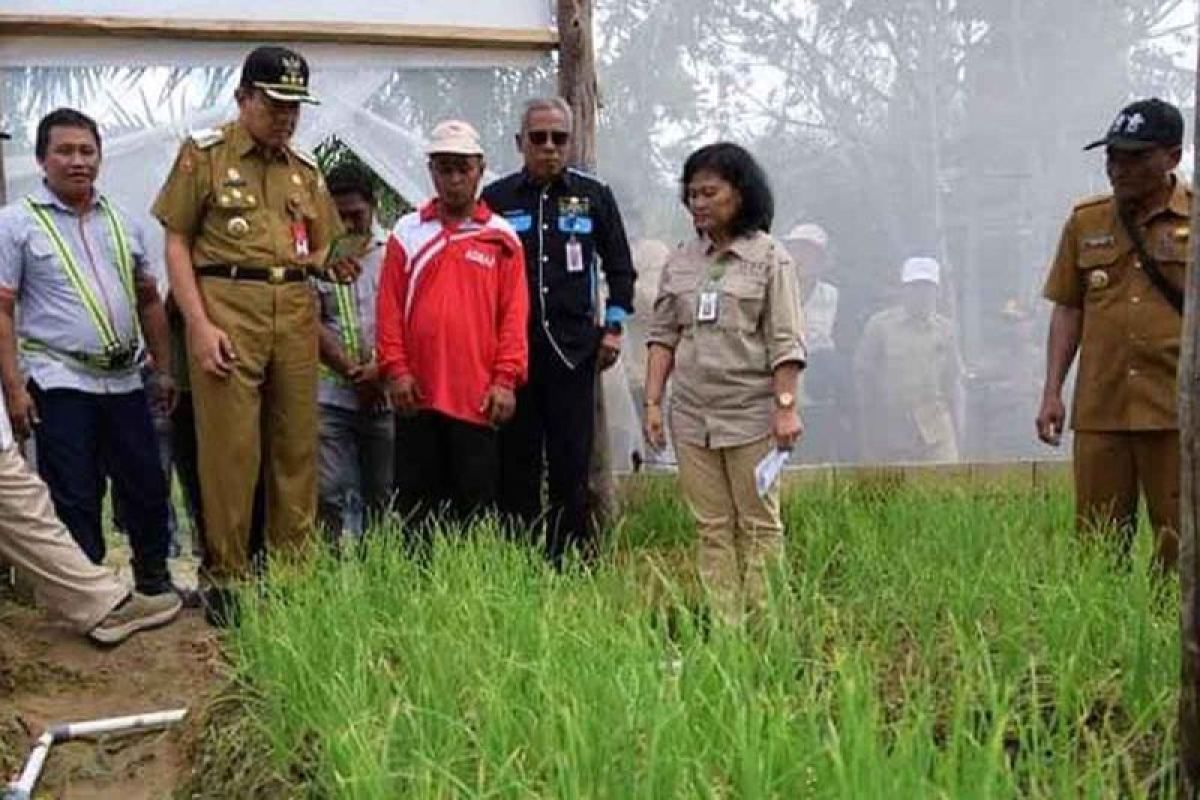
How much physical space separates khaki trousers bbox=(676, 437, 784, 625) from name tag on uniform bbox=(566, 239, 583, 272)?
723 millimetres

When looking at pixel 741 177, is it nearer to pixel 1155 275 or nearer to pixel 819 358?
pixel 1155 275

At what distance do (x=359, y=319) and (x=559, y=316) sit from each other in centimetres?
62

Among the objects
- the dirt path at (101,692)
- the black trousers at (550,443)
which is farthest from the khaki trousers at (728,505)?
the dirt path at (101,692)

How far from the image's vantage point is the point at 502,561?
9.91ft

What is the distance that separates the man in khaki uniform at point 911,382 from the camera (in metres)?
5.61

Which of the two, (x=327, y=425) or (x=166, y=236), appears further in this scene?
(x=327, y=425)

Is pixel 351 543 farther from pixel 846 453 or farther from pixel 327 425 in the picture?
pixel 846 453

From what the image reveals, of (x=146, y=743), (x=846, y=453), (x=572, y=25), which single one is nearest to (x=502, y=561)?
(x=146, y=743)

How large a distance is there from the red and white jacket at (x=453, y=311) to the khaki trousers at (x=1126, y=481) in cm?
150

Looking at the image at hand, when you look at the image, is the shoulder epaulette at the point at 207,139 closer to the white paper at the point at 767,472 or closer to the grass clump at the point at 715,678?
the grass clump at the point at 715,678

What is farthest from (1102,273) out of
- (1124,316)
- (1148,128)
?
(1148,128)

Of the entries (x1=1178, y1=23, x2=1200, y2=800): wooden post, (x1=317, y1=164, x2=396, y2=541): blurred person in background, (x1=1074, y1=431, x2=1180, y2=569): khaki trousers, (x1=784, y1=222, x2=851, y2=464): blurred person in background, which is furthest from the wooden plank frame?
(x1=1178, y1=23, x2=1200, y2=800): wooden post

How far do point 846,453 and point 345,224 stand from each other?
2.30 meters

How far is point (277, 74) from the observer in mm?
3672
